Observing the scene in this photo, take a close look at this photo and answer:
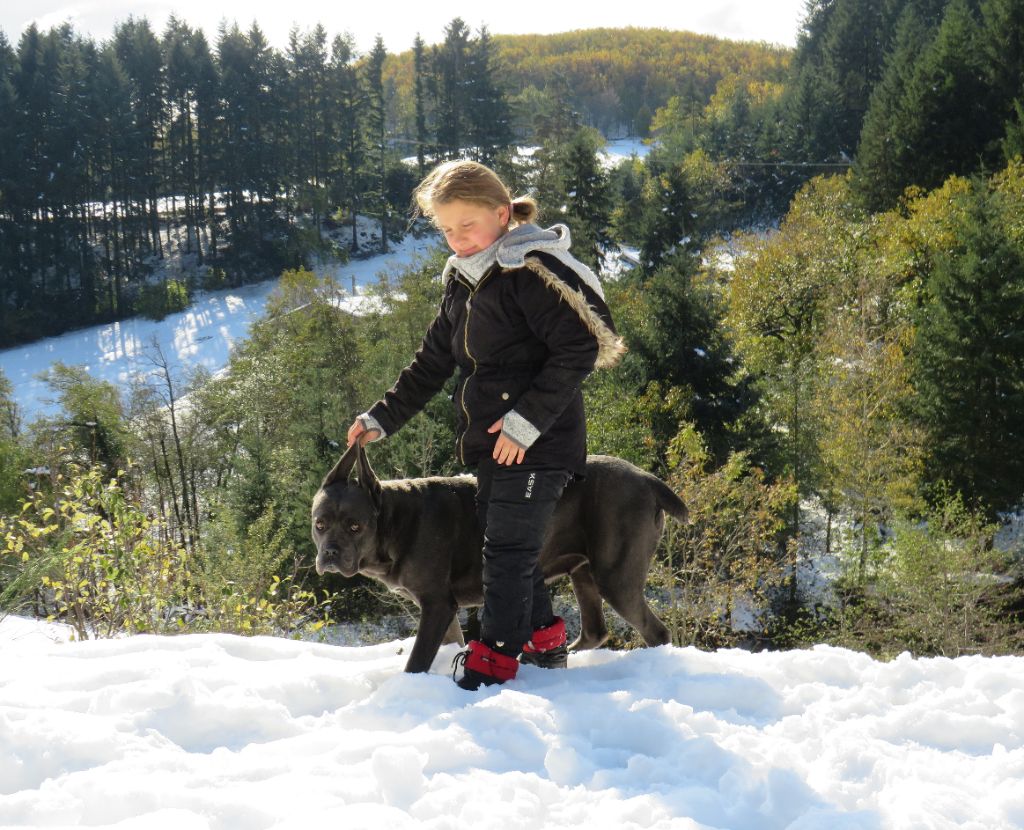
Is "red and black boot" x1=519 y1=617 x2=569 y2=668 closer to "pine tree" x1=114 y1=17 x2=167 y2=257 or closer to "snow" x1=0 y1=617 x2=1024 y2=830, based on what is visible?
"snow" x1=0 y1=617 x2=1024 y2=830

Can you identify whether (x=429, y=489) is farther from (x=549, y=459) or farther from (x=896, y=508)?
(x=896, y=508)

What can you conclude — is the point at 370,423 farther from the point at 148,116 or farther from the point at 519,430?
the point at 148,116

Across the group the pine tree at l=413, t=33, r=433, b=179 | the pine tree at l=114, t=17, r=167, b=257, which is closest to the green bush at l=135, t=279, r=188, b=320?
the pine tree at l=114, t=17, r=167, b=257

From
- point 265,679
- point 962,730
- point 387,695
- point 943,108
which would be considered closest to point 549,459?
point 387,695

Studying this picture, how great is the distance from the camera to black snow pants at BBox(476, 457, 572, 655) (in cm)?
401

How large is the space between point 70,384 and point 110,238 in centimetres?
2848

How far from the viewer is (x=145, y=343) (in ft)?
180

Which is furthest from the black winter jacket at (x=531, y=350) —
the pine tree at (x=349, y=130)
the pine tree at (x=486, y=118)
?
the pine tree at (x=486, y=118)

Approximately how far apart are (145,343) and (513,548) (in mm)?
55547

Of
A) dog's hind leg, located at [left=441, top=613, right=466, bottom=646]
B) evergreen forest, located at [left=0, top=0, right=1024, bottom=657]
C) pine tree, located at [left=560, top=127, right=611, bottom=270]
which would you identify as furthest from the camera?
pine tree, located at [left=560, top=127, right=611, bottom=270]

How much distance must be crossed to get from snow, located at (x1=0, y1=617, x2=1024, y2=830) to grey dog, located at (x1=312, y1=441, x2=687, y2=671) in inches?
15.6

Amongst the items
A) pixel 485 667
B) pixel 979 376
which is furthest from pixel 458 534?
pixel 979 376

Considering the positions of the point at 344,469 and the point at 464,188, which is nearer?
the point at 464,188

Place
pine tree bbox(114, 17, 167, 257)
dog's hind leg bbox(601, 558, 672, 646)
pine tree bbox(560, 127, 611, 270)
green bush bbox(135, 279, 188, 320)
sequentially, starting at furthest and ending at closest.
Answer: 1. pine tree bbox(114, 17, 167, 257)
2. green bush bbox(135, 279, 188, 320)
3. pine tree bbox(560, 127, 611, 270)
4. dog's hind leg bbox(601, 558, 672, 646)
